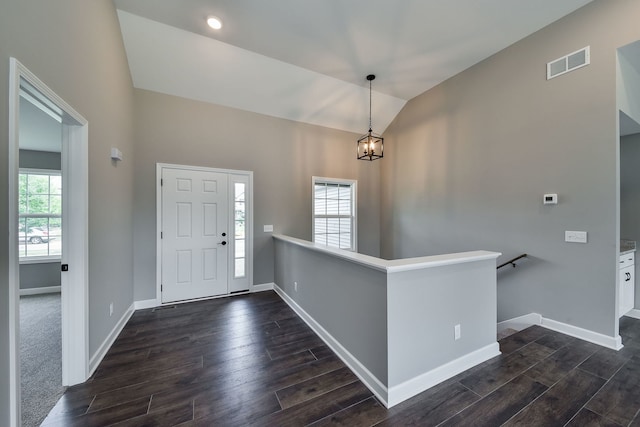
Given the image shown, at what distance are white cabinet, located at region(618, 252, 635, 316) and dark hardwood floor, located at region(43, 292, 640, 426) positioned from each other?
346 mm

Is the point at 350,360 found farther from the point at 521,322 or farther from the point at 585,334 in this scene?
the point at 585,334

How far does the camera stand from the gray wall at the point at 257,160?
3.53 meters

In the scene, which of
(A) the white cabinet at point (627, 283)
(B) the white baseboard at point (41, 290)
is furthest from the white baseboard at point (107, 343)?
(A) the white cabinet at point (627, 283)

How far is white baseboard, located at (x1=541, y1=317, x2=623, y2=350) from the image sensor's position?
7.87 feet

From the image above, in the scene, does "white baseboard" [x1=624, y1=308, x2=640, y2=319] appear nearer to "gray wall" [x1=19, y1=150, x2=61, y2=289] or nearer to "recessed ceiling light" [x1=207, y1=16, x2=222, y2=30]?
"recessed ceiling light" [x1=207, y1=16, x2=222, y2=30]

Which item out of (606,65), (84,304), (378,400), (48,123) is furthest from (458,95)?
(48,123)

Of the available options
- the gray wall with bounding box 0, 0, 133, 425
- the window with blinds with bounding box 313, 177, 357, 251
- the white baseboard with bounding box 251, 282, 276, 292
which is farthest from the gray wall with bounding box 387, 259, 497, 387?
the window with blinds with bounding box 313, 177, 357, 251

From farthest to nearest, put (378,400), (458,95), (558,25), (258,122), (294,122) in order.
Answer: (294,122) < (258,122) < (458,95) < (558,25) < (378,400)

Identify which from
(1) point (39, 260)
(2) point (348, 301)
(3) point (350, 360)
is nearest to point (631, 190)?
(2) point (348, 301)

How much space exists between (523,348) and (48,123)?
261 inches

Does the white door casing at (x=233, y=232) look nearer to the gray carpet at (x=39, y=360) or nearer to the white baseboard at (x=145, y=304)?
the white baseboard at (x=145, y=304)

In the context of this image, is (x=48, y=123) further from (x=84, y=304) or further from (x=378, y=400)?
(x=378, y=400)

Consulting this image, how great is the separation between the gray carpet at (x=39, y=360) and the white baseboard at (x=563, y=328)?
4590 mm

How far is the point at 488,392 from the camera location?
6.01ft
